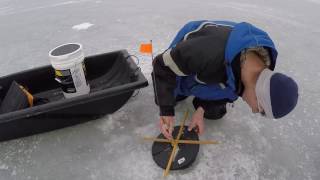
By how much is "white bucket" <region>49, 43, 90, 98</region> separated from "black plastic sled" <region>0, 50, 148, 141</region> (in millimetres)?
88

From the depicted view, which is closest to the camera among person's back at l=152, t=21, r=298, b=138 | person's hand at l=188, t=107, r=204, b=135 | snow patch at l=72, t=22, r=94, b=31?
person's back at l=152, t=21, r=298, b=138

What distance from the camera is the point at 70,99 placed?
117cm

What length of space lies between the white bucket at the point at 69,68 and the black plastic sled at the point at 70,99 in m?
0.09

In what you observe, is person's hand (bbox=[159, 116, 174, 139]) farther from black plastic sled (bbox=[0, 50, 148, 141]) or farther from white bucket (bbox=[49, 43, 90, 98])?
white bucket (bbox=[49, 43, 90, 98])

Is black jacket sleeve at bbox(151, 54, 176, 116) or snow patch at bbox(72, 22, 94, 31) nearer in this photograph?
black jacket sleeve at bbox(151, 54, 176, 116)

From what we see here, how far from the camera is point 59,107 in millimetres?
1154

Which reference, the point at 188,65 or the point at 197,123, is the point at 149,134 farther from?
the point at 188,65

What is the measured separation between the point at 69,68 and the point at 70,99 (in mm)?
193

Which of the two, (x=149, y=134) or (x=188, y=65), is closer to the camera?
(x=188, y=65)

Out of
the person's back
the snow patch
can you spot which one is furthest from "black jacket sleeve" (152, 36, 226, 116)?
the snow patch

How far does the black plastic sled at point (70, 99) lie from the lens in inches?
45.4

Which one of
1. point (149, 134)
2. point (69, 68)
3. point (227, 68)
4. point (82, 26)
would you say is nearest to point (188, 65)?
point (227, 68)

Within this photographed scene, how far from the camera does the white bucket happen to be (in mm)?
1288

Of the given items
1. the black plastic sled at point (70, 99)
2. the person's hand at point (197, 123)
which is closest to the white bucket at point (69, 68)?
the black plastic sled at point (70, 99)
